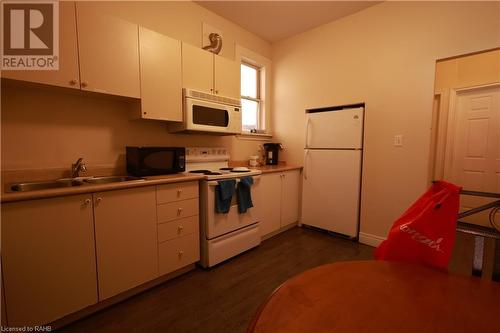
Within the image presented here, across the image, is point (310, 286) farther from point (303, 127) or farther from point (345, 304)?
point (303, 127)

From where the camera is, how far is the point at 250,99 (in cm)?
350

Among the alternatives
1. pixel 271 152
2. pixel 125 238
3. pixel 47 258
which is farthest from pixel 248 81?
pixel 47 258

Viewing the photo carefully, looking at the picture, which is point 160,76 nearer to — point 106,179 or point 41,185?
point 106,179

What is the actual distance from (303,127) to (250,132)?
2.57 feet

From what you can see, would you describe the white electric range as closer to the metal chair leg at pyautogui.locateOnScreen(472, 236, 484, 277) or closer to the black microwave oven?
the black microwave oven

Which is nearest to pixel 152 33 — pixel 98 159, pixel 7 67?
pixel 7 67

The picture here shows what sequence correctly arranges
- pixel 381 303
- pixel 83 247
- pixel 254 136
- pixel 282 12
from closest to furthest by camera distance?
pixel 381 303 < pixel 83 247 < pixel 282 12 < pixel 254 136

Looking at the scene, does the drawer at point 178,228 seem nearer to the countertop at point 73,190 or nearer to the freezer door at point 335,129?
the countertop at point 73,190

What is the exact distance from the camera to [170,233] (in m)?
1.91

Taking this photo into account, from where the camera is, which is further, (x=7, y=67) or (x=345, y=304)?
(x=7, y=67)

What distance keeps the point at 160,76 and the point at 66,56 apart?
67 cm

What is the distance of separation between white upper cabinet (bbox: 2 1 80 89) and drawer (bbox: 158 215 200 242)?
1.24m

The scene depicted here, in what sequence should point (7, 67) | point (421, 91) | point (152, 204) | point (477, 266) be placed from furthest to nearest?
1. point (421, 91)
2. point (152, 204)
3. point (7, 67)
4. point (477, 266)

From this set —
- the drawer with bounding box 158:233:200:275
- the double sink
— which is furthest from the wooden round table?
the double sink
